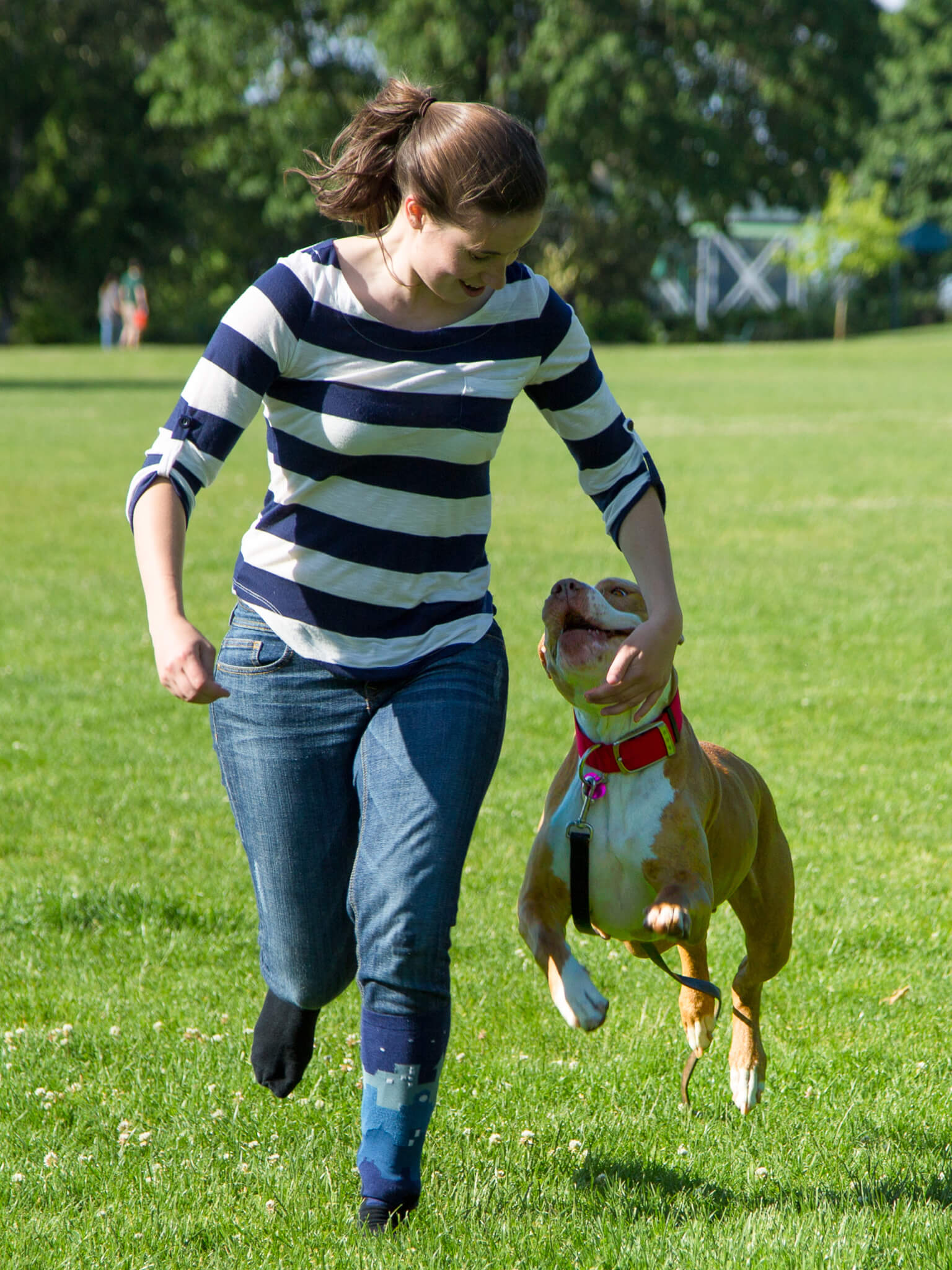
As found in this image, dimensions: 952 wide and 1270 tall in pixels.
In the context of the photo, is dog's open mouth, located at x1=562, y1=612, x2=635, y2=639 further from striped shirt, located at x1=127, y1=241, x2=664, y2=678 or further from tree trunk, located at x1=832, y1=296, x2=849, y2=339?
tree trunk, located at x1=832, y1=296, x2=849, y2=339

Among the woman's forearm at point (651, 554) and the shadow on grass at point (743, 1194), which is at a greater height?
the woman's forearm at point (651, 554)

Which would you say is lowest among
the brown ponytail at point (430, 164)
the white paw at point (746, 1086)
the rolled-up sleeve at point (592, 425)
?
the white paw at point (746, 1086)

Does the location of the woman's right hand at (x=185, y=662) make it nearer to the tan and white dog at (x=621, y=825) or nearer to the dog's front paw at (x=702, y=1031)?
the tan and white dog at (x=621, y=825)

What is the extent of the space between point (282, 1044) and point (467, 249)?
5.93ft

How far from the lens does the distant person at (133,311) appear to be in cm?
4519

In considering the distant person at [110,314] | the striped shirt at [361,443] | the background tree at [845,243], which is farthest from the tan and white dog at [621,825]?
the background tree at [845,243]

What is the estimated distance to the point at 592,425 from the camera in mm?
3180

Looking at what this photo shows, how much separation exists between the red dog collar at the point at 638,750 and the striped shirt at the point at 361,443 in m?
0.38

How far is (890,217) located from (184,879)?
223 feet

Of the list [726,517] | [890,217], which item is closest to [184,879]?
[726,517]

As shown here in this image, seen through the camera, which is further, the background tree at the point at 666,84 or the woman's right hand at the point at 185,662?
the background tree at the point at 666,84

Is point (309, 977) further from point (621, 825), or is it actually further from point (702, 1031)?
point (702, 1031)

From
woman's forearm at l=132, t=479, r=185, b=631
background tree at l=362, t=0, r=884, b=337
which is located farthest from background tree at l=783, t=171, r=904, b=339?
woman's forearm at l=132, t=479, r=185, b=631

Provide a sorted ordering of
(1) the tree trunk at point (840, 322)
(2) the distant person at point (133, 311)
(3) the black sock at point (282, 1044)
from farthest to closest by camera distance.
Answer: (1) the tree trunk at point (840, 322) → (2) the distant person at point (133, 311) → (3) the black sock at point (282, 1044)
